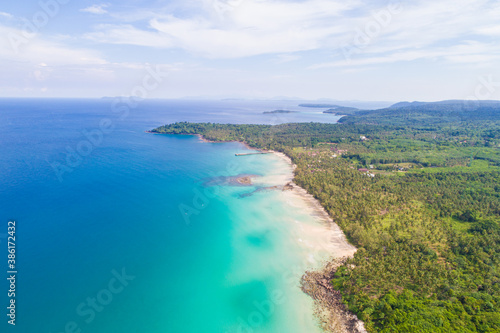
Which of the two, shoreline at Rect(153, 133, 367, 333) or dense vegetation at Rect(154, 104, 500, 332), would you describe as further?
shoreline at Rect(153, 133, 367, 333)

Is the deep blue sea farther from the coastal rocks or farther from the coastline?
the coastline

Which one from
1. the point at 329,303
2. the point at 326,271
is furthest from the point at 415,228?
the point at 329,303

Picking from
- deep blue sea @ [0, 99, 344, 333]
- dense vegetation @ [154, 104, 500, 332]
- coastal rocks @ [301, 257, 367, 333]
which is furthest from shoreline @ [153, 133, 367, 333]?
deep blue sea @ [0, 99, 344, 333]

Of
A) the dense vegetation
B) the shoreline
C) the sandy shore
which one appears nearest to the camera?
the dense vegetation

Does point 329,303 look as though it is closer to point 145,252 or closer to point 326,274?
point 326,274

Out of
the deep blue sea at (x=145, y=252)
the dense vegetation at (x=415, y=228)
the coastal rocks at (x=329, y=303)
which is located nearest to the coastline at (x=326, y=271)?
the coastal rocks at (x=329, y=303)

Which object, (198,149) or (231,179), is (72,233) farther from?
(198,149)

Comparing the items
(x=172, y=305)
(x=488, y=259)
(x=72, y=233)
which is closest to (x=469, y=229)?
(x=488, y=259)
